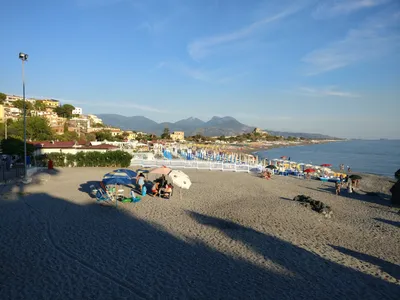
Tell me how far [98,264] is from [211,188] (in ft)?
33.6

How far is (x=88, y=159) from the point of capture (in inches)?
866

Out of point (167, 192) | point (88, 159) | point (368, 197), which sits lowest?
point (368, 197)

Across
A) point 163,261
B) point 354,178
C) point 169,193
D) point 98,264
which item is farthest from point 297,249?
point 354,178

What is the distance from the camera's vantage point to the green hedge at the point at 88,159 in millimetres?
21163

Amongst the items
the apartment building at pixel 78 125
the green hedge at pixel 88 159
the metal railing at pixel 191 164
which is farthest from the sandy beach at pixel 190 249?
the apartment building at pixel 78 125

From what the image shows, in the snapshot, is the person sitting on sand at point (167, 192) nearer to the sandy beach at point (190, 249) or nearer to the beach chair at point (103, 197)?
the sandy beach at point (190, 249)

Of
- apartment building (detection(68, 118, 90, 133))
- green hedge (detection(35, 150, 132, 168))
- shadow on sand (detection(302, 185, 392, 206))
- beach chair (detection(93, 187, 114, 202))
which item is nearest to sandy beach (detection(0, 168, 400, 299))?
beach chair (detection(93, 187, 114, 202))

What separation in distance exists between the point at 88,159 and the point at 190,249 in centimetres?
1660

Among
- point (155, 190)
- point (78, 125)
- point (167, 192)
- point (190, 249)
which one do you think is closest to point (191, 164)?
point (155, 190)

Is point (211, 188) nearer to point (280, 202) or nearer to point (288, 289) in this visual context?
point (280, 202)

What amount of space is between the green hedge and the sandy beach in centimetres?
843

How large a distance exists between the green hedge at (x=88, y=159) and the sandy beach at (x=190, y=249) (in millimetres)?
8434

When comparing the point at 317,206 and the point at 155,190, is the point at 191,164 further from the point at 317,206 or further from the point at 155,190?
the point at 317,206

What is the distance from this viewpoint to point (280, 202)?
A: 13586 mm
